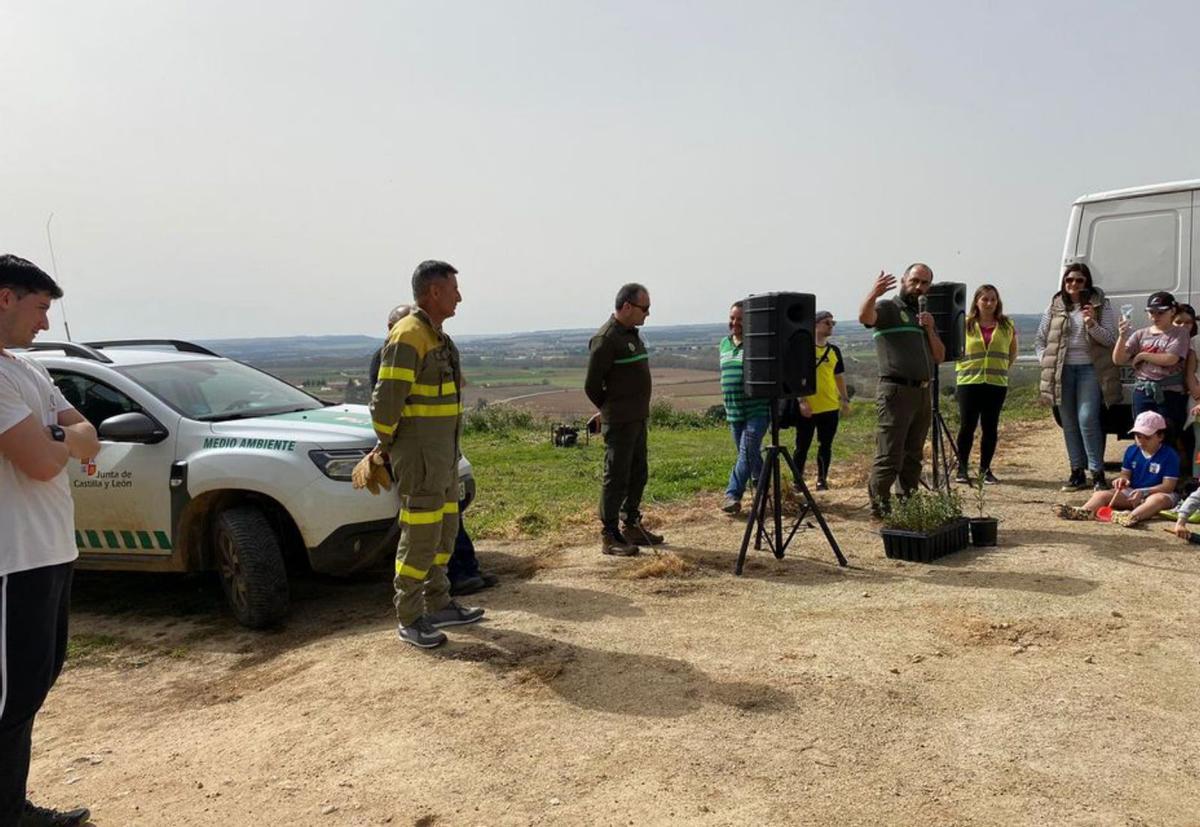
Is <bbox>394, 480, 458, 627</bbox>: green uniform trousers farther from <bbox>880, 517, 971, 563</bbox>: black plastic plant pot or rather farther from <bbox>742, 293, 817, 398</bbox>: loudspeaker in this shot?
<bbox>880, 517, 971, 563</bbox>: black plastic plant pot

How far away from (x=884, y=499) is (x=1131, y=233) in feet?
12.1

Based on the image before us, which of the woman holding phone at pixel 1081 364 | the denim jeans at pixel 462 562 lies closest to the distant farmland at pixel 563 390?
the woman holding phone at pixel 1081 364

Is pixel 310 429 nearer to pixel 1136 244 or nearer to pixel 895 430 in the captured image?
pixel 895 430

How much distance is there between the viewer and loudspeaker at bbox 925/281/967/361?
762 cm

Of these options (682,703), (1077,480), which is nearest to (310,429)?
(682,703)

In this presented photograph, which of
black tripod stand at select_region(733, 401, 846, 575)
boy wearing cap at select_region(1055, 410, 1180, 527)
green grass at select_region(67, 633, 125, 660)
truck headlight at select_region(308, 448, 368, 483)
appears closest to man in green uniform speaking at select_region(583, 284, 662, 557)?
black tripod stand at select_region(733, 401, 846, 575)

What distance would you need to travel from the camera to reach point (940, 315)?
25.1ft

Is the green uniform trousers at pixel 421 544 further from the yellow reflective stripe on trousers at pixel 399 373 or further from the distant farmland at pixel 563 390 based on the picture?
the distant farmland at pixel 563 390

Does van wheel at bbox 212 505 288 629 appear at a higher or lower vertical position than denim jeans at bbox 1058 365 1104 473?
lower

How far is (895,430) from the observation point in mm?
6742

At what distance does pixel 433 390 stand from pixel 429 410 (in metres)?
0.10

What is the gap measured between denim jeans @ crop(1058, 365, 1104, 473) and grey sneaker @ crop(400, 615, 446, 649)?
605 cm

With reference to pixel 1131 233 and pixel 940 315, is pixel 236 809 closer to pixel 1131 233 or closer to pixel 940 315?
pixel 940 315

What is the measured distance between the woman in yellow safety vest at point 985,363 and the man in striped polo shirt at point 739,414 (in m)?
2.22
